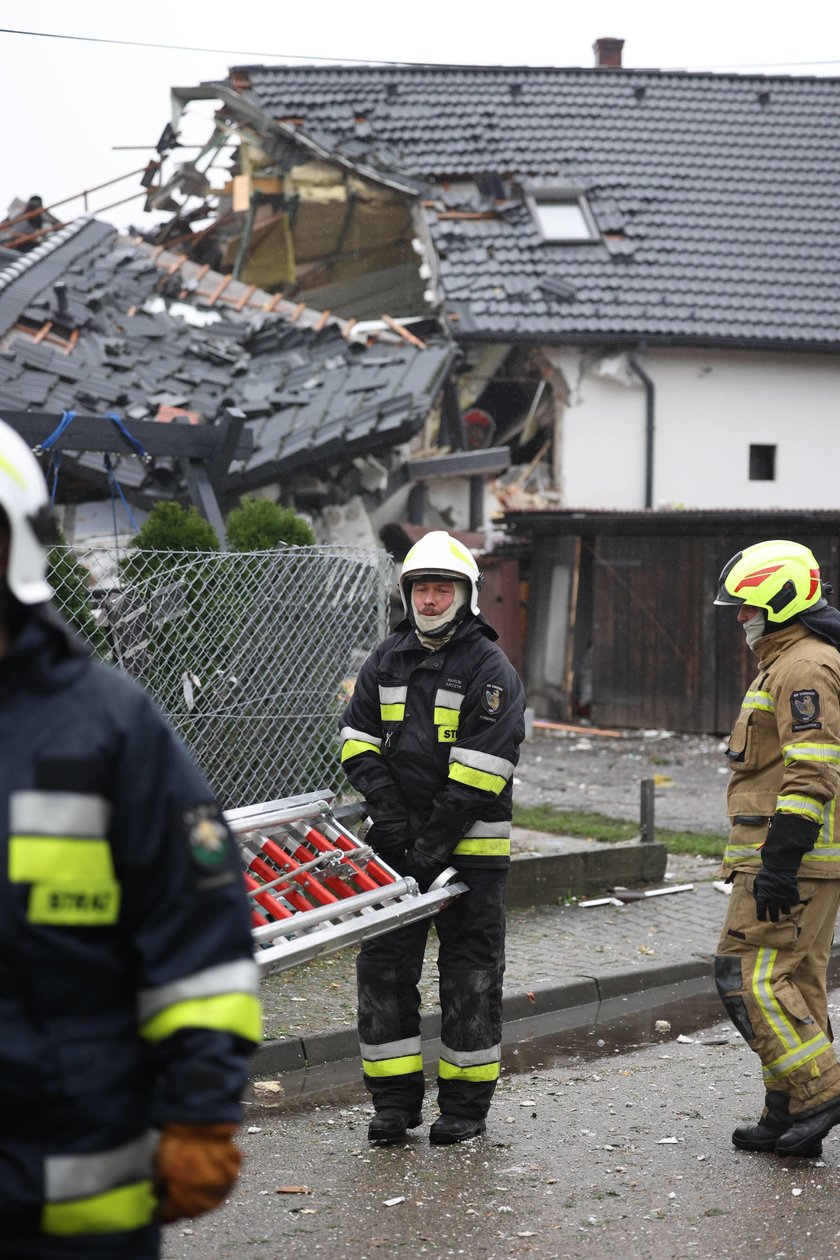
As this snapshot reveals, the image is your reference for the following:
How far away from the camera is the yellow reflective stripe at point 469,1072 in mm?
5211

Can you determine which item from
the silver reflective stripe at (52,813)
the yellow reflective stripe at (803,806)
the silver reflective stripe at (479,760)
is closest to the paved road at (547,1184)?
the yellow reflective stripe at (803,806)

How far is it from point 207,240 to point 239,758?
1825 centimetres

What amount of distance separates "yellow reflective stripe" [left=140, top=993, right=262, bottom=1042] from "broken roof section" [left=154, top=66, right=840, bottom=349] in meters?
18.3

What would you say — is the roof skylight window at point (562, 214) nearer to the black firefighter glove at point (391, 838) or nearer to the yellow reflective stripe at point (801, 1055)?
the black firefighter glove at point (391, 838)

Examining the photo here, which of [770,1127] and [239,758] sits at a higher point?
[239,758]

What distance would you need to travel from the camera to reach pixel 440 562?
5.25 m

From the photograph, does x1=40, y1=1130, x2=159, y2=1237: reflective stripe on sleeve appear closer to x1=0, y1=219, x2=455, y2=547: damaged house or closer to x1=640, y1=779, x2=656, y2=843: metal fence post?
x1=640, y1=779, x2=656, y2=843: metal fence post

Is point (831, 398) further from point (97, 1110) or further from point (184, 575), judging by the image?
point (97, 1110)

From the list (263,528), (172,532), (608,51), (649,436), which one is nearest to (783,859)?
(172,532)

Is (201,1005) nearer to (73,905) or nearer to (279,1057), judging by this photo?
(73,905)

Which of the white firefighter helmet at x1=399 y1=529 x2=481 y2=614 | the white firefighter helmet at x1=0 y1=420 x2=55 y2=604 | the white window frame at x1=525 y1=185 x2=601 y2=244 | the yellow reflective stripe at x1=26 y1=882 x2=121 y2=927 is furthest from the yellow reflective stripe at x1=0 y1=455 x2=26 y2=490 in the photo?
the white window frame at x1=525 y1=185 x2=601 y2=244

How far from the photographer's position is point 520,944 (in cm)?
809

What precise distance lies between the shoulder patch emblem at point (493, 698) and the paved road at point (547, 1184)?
147 cm

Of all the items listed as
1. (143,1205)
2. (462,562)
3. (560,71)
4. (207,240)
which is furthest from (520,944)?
(560,71)
